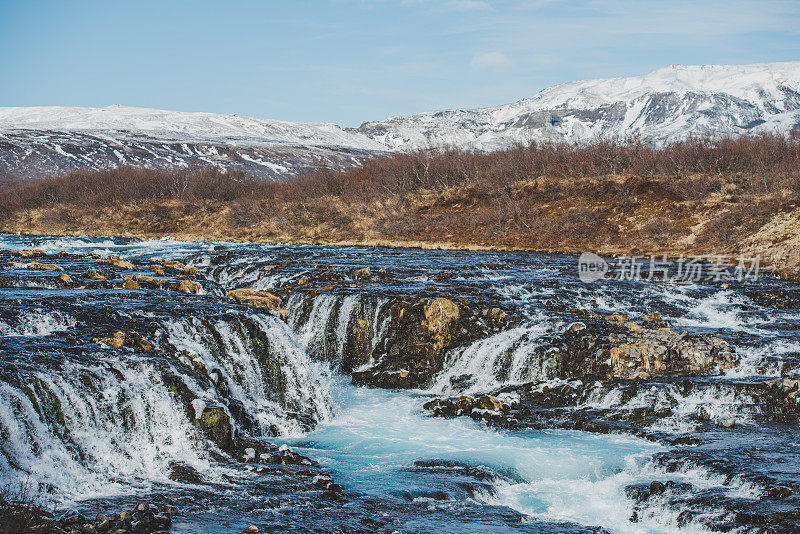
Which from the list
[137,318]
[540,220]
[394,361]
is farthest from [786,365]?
[540,220]

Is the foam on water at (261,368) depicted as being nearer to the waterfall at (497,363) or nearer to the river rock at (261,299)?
the river rock at (261,299)

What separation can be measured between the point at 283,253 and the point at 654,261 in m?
20.2

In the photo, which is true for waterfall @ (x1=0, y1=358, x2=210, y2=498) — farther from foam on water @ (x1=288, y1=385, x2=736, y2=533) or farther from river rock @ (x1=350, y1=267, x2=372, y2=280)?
river rock @ (x1=350, y1=267, x2=372, y2=280)

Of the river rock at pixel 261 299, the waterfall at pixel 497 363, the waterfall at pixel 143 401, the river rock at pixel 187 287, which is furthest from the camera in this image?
the river rock at pixel 187 287

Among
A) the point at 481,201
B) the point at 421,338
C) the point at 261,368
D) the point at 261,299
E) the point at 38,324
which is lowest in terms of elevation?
the point at 261,368

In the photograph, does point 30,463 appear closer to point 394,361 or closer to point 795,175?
point 394,361

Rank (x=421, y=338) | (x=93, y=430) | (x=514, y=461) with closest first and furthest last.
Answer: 1. (x=93, y=430)
2. (x=514, y=461)
3. (x=421, y=338)

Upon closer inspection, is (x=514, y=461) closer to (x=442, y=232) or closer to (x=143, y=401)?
(x=143, y=401)

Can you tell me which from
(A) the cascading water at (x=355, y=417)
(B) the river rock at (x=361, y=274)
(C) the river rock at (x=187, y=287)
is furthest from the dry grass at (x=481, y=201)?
(C) the river rock at (x=187, y=287)

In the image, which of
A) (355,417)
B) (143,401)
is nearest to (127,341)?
(143,401)

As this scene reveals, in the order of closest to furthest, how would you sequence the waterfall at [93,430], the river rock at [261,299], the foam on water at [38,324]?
the waterfall at [93,430] < the foam on water at [38,324] < the river rock at [261,299]

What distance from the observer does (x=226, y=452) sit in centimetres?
1292

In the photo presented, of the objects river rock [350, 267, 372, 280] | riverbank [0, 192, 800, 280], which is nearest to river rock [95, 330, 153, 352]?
river rock [350, 267, 372, 280]

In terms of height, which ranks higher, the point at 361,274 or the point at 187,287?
the point at 361,274
